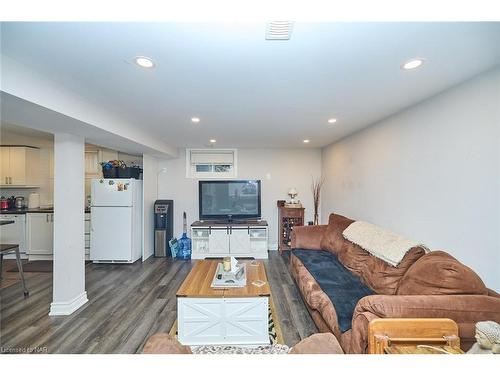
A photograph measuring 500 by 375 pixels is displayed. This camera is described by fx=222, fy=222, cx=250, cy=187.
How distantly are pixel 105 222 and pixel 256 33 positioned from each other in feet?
13.8

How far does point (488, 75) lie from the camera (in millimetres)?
1563

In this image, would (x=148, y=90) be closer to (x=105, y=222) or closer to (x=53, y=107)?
(x=53, y=107)

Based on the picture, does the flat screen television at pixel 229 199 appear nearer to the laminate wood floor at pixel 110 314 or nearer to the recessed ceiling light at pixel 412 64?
the laminate wood floor at pixel 110 314

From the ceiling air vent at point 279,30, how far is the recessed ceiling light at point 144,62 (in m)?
0.76

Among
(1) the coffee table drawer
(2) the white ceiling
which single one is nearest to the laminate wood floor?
(1) the coffee table drawer

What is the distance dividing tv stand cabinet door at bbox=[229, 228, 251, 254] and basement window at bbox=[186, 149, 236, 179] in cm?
136

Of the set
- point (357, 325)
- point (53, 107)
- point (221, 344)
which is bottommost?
point (221, 344)

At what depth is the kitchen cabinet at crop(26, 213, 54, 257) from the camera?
4156mm

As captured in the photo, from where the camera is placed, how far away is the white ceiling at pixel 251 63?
44.4 inches

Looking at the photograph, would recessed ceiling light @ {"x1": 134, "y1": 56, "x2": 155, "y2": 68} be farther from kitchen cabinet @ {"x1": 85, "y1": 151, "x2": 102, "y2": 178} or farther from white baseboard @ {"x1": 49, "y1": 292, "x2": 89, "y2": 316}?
kitchen cabinet @ {"x1": 85, "y1": 151, "x2": 102, "y2": 178}

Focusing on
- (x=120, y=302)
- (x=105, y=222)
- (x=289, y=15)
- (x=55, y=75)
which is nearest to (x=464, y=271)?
(x=289, y=15)

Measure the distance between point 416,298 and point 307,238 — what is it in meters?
2.14

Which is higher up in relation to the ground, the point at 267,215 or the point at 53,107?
the point at 53,107

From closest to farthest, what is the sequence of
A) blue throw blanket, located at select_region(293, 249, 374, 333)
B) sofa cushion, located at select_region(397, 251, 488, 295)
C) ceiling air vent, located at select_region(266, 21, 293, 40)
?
ceiling air vent, located at select_region(266, 21, 293, 40), sofa cushion, located at select_region(397, 251, 488, 295), blue throw blanket, located at select_region(293, 249, 374, 333)
